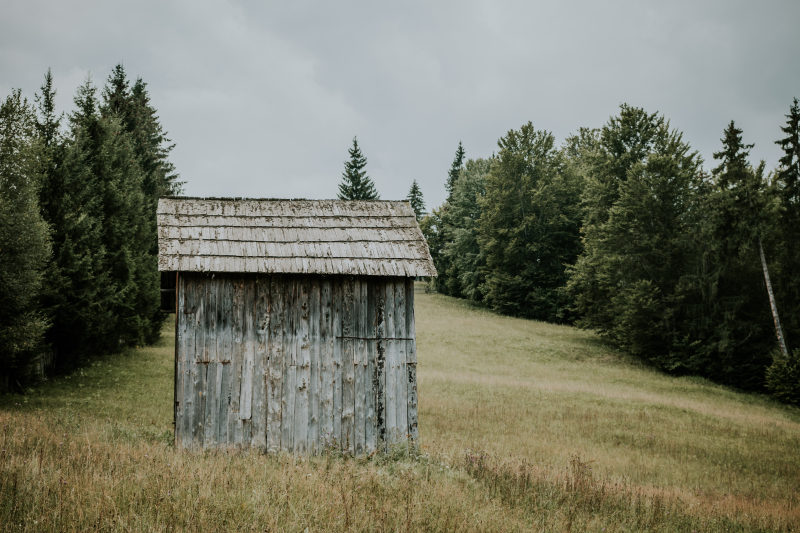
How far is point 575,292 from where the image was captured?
42.1m

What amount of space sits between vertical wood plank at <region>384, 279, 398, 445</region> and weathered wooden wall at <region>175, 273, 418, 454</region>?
0.7 inches

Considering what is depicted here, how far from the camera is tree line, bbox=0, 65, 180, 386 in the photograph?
13.8 metres

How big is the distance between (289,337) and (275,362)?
488 mm

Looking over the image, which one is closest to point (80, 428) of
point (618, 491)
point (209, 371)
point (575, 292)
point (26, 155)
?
point (209, 371)

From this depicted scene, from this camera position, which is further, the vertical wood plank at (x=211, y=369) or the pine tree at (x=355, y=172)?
the pine tree at (x=355, y=172)

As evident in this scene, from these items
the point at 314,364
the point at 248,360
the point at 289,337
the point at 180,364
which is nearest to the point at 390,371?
the point at 314,364

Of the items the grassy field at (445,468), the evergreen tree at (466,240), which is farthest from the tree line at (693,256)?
the evergreen tree at (466,240)

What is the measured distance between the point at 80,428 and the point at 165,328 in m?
25.6

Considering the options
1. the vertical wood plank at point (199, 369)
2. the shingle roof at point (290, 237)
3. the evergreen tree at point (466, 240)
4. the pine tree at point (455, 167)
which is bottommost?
the vertical wood plank at point (199, 369)

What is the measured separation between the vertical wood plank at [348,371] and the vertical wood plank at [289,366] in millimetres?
870

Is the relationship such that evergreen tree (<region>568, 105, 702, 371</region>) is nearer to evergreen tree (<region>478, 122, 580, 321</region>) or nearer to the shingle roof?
evergreen tree (<region>478, 122, 580, 321</region>)

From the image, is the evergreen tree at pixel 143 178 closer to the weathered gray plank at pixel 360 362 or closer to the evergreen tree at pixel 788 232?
the weathered gray plank at pixel 360 362

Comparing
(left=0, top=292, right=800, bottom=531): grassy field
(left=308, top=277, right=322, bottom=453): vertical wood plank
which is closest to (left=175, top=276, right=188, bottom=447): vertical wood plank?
(left=0, top=292, right=800, bottom=531): grassy field

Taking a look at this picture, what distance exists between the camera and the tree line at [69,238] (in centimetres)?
1380
